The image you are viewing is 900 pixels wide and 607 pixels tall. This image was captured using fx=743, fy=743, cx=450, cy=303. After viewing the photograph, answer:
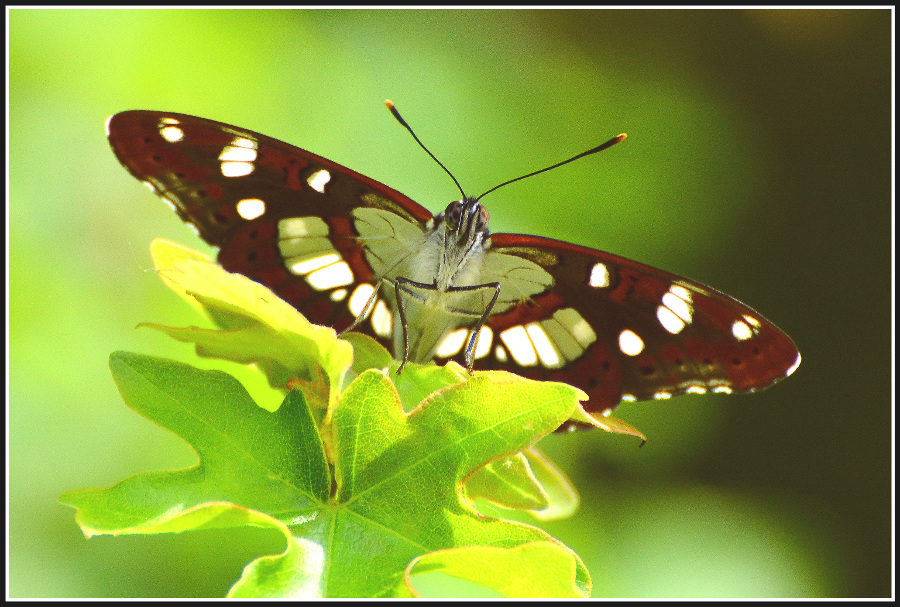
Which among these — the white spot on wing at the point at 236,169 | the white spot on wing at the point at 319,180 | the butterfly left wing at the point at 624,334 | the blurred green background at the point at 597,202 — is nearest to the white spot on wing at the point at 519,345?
the butterfly left wing at the point at 624,334

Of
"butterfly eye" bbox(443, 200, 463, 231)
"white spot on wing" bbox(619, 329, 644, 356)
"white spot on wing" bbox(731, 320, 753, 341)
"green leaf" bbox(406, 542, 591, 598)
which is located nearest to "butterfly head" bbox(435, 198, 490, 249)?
"butterfly eye" bbox(443, 200, 463, 231)

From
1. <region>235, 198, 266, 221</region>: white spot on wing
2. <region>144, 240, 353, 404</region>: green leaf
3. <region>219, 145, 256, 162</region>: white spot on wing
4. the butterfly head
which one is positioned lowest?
<region>144, 240, 353, 404</region>: green leaf

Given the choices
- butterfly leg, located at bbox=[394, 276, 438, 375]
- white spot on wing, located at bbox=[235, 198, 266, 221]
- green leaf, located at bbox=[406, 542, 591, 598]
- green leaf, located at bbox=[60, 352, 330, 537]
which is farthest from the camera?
white spot on wing, located at bbox=[235, 198, 266, 221]

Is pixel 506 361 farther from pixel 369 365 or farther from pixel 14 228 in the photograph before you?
pixel 14 228

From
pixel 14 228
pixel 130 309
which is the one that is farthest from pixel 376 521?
pixel 14 228

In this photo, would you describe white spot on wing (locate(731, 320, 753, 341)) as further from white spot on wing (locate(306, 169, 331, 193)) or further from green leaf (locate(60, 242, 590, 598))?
white spot on wing (locate(306, 169, 331, 193))

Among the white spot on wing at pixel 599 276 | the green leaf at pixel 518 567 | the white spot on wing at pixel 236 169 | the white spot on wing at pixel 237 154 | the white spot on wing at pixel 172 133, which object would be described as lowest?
the green leaf at pixel 518 567

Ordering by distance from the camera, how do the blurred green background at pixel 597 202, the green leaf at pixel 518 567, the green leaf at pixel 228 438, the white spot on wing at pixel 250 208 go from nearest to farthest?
the green leaf at pixel 518 567, the green leaf at pixel 228 438, the white spot on wing at pixel 250 208, the blurred green background at pixel 597 202

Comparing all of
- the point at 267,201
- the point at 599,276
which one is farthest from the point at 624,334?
the point at 267,201

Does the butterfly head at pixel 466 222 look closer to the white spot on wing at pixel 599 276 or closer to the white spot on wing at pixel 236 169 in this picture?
the white spot on wing at pixel 599 276
